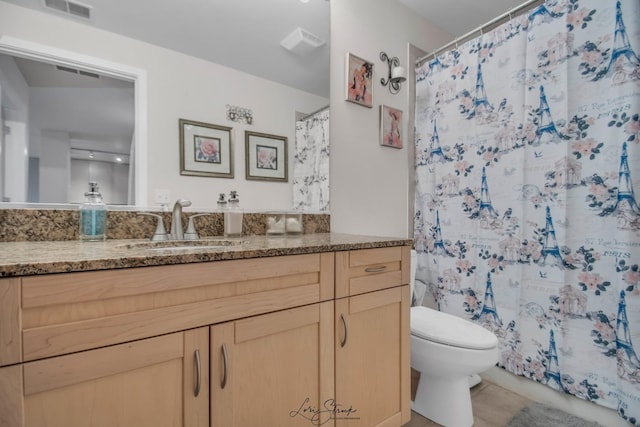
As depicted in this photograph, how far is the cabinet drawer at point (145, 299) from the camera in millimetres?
582

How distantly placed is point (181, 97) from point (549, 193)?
1.77 metres

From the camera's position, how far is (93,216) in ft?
3.32

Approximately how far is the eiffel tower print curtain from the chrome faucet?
5.08 ft

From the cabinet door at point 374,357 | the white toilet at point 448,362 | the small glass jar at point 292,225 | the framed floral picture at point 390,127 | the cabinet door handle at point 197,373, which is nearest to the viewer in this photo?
the cabinet door handle at point 197,373

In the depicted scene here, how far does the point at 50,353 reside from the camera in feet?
1.92

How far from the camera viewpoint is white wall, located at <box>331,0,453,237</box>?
1.69 metres

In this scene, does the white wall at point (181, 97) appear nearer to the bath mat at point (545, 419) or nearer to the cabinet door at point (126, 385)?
the cabinet door at point (126, 385)

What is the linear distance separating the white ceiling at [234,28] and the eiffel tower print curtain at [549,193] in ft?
2.98

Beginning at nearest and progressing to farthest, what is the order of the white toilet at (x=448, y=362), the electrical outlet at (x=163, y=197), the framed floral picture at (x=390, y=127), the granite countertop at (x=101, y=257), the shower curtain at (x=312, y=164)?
the granite countertop at (x=101, y=257) → the electrical outlet at (x=163, y=197) → the white toilet at (x=448, y=362) → the shower curtain at (x=312, y=164) → the framed floral picture at (x=390, y=127)

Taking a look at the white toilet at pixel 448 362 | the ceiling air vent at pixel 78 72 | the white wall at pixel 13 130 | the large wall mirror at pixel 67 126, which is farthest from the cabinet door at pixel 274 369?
the ceiling air vent at pixel 78 72

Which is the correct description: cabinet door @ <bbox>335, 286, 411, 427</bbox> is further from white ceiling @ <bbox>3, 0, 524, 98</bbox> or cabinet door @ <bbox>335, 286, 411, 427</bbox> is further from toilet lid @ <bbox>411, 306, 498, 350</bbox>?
white ceiling @ <bbox>3, 0, 524, 98</bbox>

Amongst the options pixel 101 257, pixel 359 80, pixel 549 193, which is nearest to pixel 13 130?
pixel 101 257

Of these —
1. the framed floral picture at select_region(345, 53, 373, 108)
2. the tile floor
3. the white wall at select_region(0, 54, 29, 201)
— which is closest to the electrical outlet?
the white wall at select_region(0, 54, 29, 201)

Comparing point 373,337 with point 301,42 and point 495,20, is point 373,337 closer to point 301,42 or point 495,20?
point 301,42
